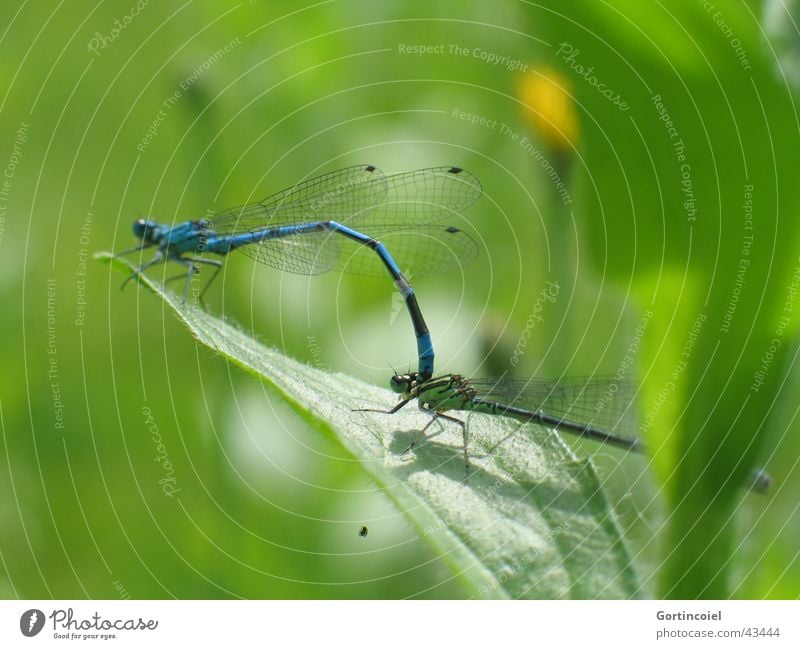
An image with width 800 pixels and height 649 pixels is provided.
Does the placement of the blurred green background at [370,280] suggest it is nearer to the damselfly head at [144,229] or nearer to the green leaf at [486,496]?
the green leaf at [486,496]

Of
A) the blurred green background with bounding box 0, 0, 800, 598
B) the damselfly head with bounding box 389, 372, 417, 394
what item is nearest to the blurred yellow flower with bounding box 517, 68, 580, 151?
the blurred green background with bounding box 0, 0, 800, 598

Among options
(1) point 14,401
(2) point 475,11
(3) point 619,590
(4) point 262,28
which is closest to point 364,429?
(3) point 619,590

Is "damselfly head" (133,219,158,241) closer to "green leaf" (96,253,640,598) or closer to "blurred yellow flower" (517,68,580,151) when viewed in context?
"green leaf" (96,253,640,598)

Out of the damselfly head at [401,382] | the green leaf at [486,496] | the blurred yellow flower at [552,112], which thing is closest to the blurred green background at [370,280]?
the blurred yellow flower at [552,112]

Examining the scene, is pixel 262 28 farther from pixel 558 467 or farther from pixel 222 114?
pixel 558 467

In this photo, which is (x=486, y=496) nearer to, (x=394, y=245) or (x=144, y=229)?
(x=394, y=245)

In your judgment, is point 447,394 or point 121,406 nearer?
point 447,394
